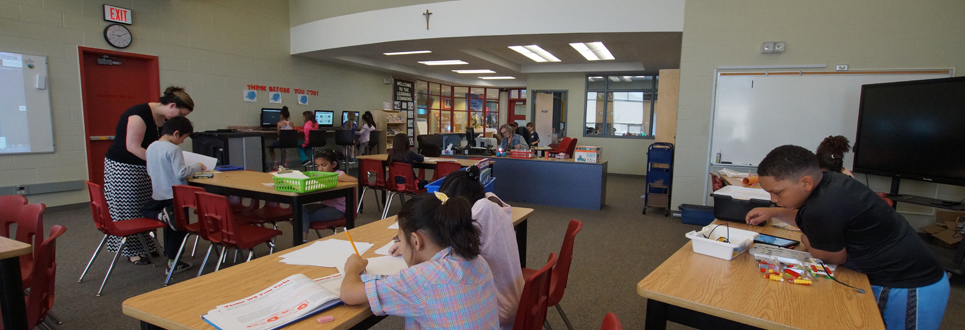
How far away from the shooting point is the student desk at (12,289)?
5.64 ft

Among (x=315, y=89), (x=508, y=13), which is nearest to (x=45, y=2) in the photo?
(x=315, y=89)

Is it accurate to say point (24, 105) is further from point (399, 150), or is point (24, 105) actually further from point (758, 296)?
point (758, 296)

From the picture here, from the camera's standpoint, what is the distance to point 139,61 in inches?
254

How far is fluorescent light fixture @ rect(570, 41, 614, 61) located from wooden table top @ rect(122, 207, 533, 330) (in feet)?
22.2

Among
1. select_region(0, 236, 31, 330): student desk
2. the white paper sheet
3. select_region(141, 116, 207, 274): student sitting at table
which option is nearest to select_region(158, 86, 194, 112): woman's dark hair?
select_region(141, 116, 207, 274): student sitting at table

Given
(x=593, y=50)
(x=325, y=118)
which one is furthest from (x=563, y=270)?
(x=325, y=118)

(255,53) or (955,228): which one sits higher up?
(255,53)

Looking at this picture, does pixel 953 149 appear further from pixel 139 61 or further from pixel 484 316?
pixel 139 61

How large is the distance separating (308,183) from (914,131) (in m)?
5.09

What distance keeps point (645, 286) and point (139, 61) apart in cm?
Result: 763

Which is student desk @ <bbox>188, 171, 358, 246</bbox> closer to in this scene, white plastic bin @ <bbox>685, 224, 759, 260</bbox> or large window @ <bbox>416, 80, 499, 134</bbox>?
white plastic bin @ <bbox>685, 224, 759, 260</bbox>

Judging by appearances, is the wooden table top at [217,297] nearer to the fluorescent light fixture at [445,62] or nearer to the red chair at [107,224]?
the red chair at [107,224]

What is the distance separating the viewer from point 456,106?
14.5m

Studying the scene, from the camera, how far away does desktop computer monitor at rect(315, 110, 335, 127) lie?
925cm
